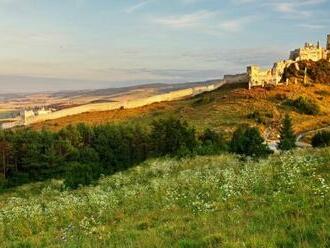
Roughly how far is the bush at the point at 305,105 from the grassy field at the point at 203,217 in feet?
228

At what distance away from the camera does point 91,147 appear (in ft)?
197

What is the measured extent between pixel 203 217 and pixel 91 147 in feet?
158

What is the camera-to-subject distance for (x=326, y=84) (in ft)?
363

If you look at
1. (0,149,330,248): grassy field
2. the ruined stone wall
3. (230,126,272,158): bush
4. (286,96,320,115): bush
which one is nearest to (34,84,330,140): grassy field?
(286,96,320,115): bush

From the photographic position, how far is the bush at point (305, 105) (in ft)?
290

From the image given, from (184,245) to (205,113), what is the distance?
3283 inches

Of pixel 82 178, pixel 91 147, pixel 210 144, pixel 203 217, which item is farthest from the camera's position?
pixel 91 147

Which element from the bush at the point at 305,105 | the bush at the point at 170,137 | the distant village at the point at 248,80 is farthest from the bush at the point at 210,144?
the distant village at the point at 248,80

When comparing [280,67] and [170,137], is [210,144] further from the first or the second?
[280,67]

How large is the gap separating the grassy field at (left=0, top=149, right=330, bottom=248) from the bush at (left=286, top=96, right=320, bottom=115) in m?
69.5

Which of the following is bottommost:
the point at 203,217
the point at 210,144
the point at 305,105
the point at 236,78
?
the point at 210,144

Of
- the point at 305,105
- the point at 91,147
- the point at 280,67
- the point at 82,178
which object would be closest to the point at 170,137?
the point at 91,147

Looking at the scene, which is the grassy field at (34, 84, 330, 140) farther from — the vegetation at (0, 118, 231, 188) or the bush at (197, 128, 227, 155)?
the vegetation at (0, 118, 231, 188)

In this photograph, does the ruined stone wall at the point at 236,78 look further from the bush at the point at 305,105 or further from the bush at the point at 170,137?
the bush at the point at 170,137
